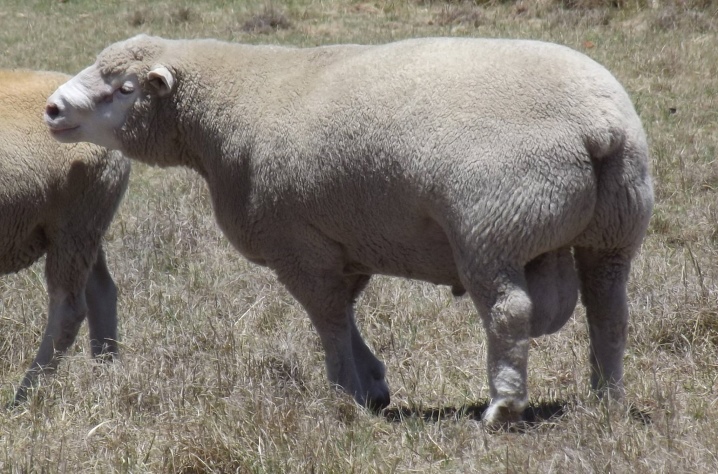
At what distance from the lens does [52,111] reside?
477cm

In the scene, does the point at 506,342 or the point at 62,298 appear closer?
the point at 506,342

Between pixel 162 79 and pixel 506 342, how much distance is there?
190cm

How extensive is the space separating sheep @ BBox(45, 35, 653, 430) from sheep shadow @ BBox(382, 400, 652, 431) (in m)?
0.11

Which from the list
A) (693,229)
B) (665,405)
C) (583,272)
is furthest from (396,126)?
(693,229)

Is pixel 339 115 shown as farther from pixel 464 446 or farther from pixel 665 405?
pixel 665 405

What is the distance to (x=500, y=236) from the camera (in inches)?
153

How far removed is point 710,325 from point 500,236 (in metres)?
1.87

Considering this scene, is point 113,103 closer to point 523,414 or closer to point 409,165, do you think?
point 409,165

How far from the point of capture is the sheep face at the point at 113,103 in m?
4.76

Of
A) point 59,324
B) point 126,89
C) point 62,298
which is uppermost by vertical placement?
point 126,89

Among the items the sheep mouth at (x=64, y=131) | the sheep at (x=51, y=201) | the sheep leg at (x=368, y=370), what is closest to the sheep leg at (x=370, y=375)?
the sheep leg at (x=368, y=370)

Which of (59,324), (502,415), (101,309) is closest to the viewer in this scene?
(502,415)

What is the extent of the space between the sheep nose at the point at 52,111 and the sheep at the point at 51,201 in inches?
13.6

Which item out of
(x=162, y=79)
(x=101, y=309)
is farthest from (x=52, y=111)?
(x=101, y=309)
